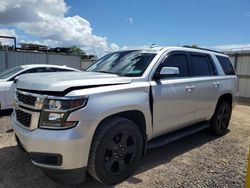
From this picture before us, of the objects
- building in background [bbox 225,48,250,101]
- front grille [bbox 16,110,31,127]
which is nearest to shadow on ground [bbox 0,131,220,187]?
front grille [bbox 16,110,31,127]

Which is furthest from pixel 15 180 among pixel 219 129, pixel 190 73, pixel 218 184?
pixel 219 129

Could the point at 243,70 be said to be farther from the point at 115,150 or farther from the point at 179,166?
the point at 115,150

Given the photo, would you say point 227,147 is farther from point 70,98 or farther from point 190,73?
point 70,98

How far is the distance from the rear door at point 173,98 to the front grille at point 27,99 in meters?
1.68

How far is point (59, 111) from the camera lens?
9.82 ft

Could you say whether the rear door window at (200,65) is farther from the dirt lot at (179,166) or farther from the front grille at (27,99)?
the front grille at (27,99)

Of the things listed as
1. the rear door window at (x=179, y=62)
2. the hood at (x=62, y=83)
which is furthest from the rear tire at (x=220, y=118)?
the hood at (x=62, y=83)

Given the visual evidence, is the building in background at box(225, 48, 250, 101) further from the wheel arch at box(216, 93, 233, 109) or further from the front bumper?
the front bumper

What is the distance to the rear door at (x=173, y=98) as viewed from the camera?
4066 mm

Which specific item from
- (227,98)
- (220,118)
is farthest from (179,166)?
(227,98)

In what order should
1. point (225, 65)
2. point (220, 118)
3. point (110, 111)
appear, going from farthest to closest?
point (225, 65)
point (220, 118)
point (110, 111)

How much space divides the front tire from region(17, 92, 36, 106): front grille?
2.77ft

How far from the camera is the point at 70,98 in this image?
300cm

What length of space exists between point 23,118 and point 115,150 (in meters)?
1.24
